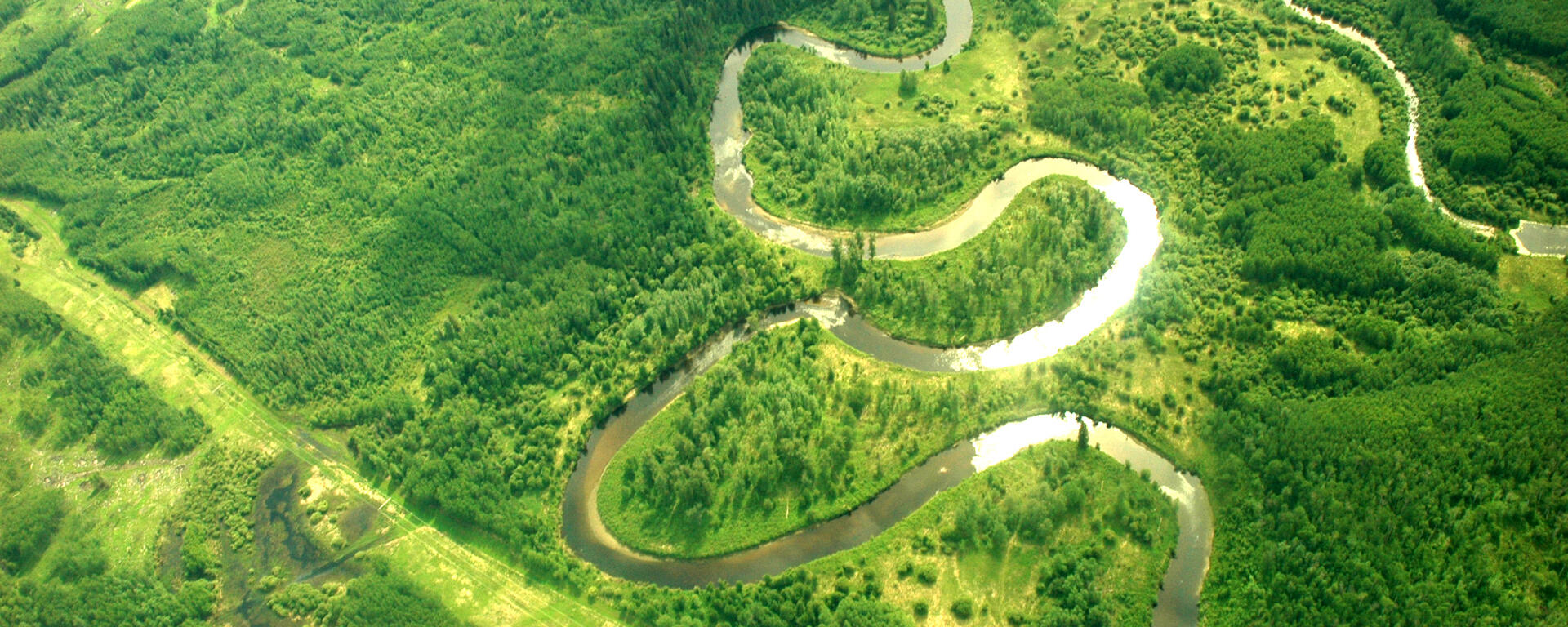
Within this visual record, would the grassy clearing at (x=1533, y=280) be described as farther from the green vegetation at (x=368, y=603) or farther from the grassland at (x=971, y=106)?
the green vegetation at (x=368, y=603)

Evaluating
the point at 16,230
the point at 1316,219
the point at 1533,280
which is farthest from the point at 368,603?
the point at 1533,280

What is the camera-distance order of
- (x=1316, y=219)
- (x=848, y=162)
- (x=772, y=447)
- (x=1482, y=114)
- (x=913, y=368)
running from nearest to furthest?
(x=772, y=447)
(x=913, y=368)
(x=1316, y=219)
(x=1482, y=114)
(x=848, y=162)


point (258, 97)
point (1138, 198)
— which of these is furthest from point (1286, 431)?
point (258, 97)

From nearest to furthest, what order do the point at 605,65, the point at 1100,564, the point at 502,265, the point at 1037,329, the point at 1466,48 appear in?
the point at 1100,564, the point at 1037,329, the point at 502,265, the point at 1466,48, the point at 605,65

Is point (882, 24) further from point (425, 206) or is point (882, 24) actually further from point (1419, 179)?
point (1419, 179)

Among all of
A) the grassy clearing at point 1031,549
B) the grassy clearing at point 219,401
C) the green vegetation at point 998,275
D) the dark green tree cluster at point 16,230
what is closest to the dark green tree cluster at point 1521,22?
the green vegetation at point 998,275

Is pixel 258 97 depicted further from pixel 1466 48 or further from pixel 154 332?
pixel 1466 48

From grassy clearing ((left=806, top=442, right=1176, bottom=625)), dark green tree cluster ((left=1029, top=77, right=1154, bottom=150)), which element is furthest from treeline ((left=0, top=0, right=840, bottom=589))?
dark green tree cluster ((left=1029, top=77, right=1154, bottom=150))
